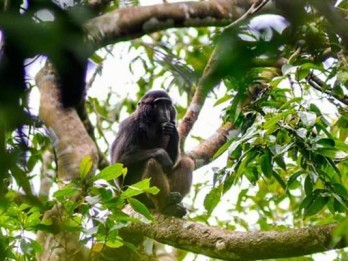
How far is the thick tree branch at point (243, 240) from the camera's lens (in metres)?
3.62

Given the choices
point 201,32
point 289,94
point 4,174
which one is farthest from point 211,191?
point 4,174

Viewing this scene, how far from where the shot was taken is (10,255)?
11.7ft

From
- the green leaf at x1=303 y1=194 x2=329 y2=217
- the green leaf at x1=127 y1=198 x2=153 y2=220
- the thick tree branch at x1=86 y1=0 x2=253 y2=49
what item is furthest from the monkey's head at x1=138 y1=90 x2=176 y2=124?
the green leaf at x1=303 y1=194 x2=329 y2=217

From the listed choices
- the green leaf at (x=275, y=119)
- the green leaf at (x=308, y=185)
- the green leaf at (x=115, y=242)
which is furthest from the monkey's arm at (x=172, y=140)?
the green leaf at (x=275, y=119)

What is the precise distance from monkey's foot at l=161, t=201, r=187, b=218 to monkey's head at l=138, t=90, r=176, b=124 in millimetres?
1559

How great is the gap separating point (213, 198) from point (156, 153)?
2.05 metres

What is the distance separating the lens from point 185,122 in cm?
606

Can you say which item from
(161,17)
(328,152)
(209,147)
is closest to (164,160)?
(209,147)

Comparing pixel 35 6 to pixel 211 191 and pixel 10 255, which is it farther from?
pixel 211 191

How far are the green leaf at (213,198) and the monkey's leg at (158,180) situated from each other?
1.27 metres

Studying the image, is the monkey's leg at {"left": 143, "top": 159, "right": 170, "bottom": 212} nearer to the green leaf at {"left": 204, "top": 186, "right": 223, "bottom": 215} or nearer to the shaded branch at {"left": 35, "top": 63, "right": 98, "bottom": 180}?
the shaded branch at {"left": 35, "top": 63, "right": 98, "bottom": 180}

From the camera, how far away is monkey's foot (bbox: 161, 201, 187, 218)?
5504mm

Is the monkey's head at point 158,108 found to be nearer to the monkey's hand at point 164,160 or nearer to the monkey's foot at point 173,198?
the monkey's hand at point 164,160

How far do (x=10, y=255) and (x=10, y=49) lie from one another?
2.96 m
